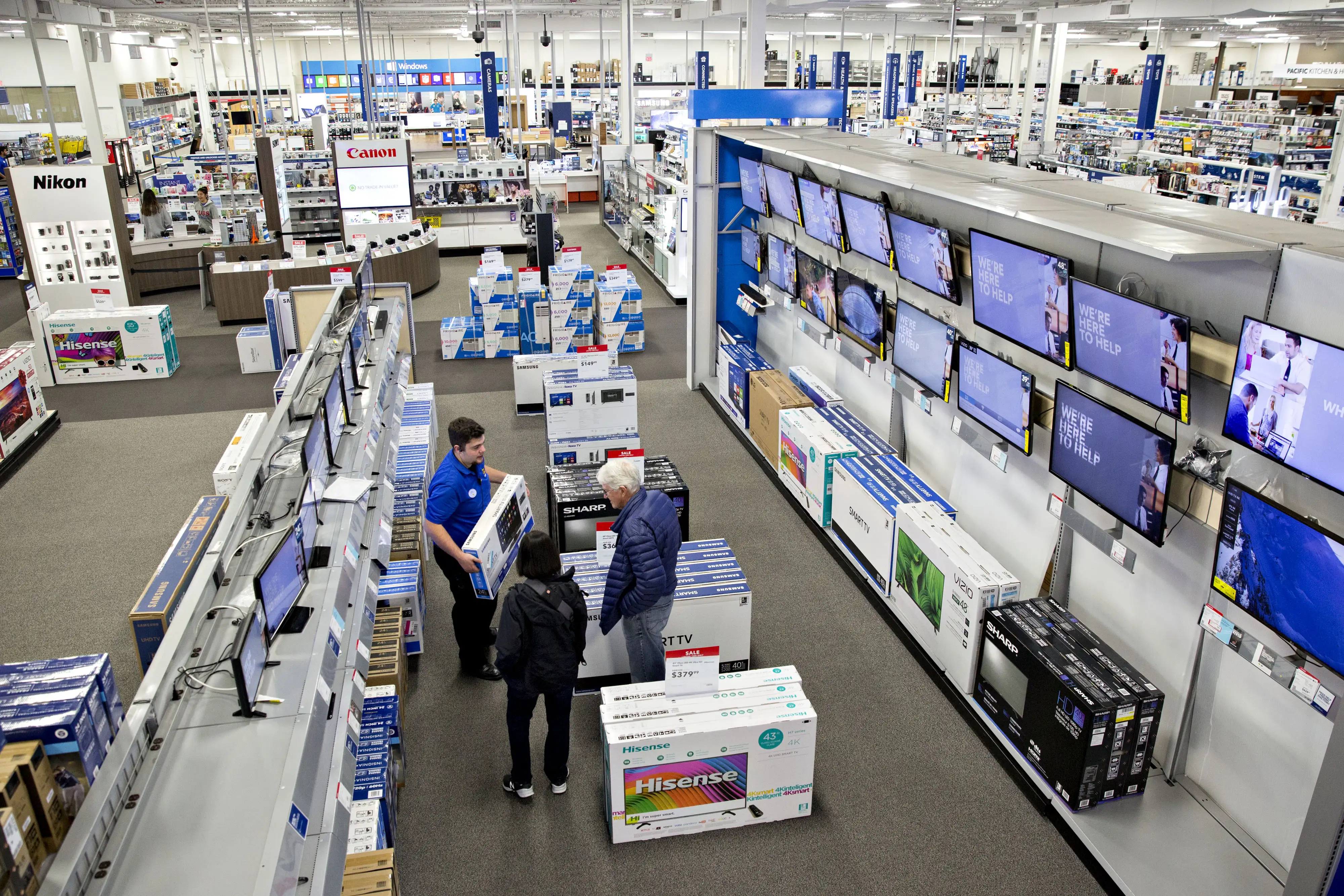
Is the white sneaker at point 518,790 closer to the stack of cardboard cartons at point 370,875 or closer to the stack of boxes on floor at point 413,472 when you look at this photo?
the stack of cardboard cartons at point 370,875

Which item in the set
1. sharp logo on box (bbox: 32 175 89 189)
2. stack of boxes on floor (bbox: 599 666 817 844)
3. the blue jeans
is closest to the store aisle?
stack of boxes on floor (bbox: 599 666 817 844)

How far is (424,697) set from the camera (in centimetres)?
525

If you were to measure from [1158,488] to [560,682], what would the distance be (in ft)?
9.15

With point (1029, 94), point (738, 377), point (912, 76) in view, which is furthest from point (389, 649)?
point (912, 76)

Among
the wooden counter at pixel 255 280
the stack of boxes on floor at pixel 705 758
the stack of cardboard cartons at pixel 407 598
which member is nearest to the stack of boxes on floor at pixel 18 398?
the wooden counter at pixel 255 280

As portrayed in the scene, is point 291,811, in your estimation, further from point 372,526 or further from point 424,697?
point 424,697

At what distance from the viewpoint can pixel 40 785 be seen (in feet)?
8.00

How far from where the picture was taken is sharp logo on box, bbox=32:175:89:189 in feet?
36.9

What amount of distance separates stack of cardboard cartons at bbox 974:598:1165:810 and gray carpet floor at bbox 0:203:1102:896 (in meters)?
0.30

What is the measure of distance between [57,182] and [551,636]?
1109 cm

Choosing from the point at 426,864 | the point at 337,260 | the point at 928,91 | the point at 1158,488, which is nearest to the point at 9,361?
the point at 337,260

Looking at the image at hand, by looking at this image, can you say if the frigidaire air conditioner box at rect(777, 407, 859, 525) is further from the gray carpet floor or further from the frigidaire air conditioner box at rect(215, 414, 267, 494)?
the frigidaire air conditioner box at rect(215, 414, 267, 494)

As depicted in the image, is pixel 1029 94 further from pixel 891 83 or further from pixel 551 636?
pixel 551 636

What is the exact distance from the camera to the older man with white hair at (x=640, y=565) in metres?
4.42
